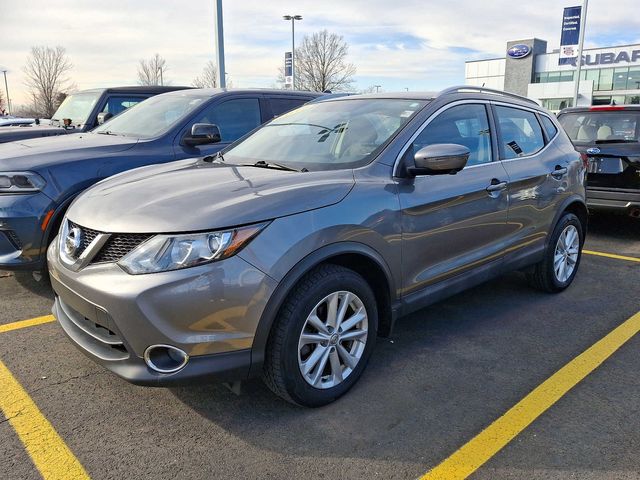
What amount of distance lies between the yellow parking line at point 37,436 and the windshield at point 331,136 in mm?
1868

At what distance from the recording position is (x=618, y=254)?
246 inches

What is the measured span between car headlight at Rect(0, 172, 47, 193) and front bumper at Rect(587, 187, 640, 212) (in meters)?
6.03

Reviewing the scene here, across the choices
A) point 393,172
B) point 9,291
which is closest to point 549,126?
point 393,172

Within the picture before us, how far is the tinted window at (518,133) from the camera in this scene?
4133 millimetres

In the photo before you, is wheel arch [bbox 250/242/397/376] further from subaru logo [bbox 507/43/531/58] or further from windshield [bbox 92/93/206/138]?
subaru logo [bbox 507/43/531/58]

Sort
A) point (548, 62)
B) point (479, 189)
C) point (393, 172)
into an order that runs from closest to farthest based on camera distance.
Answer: point (393, 172), point (479, 189), point (548, 62)

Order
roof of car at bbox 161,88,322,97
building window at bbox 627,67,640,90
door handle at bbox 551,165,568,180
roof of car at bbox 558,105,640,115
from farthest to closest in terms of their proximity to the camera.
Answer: building window at bbox 627,67,640,90, roof of car at bbox 558,105,640,115, roof of car at bbox 161,88,322,97, door handle at bbox 551,165,568,180

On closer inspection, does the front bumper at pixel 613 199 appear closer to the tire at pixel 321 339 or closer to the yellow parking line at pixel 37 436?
the tire at pixel 321 339

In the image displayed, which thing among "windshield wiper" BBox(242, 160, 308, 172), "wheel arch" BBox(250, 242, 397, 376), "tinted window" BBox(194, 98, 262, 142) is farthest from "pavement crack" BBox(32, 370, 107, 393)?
"tinted window" BBox(194, 98, 262, 142)

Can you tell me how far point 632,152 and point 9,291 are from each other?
671 cm

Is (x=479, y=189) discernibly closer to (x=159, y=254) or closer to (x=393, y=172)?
(x=393, y=172)

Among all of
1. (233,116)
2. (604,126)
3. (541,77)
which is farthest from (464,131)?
(541,77)

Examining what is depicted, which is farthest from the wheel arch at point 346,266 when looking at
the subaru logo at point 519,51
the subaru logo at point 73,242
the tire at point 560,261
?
the subaru logo at point 519,51

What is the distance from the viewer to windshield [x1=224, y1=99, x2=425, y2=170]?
3.35 metres
